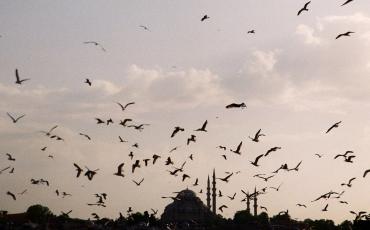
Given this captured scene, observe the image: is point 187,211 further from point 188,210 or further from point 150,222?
point 150,222

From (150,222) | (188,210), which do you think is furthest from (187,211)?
(150,222)

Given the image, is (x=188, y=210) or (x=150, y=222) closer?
(x=150, y=222)

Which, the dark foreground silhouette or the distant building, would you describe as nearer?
the dark foreground silhouette

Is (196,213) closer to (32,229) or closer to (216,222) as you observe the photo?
(216,222)

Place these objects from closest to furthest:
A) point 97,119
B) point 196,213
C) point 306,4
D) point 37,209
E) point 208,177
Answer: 1. point 306,4
2. point 97,119
3. point 37,209
4. point 196,213
5. point 208,177

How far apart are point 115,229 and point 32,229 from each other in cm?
1362

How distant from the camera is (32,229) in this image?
68.7m

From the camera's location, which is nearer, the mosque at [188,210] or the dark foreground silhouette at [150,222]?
the dark foreground silhouette at [150,222]

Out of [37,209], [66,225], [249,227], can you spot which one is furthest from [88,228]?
[249,227]

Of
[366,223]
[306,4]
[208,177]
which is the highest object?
[208,177]

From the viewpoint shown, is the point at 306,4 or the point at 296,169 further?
the point at 296,169

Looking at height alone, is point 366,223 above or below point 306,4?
below

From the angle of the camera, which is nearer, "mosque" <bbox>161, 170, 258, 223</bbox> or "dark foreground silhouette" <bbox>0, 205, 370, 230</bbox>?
"dark foreground silhouette" <bbox>0, 205, 370, 230</bbox>

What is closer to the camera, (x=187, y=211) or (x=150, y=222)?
(x=150, y=222)
